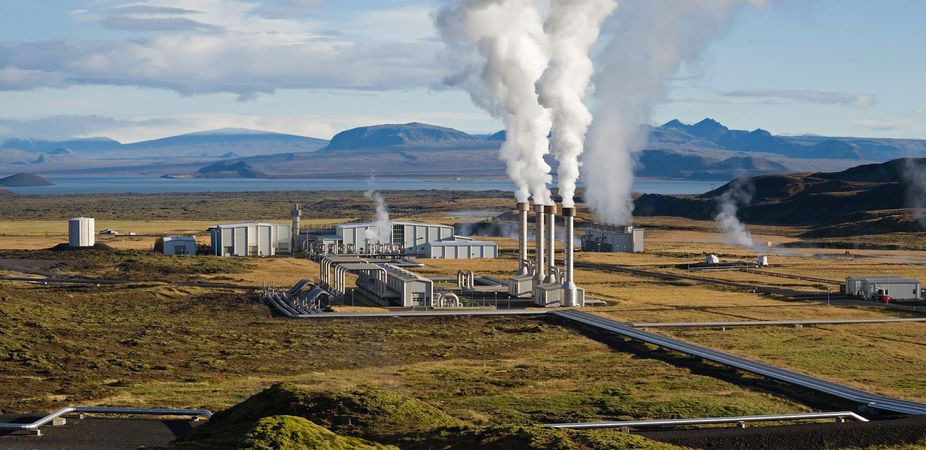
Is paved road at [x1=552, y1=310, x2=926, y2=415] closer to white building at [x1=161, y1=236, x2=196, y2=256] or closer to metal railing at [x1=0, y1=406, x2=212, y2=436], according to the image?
metal railing at [x1=0, y1=406, x2=212, y2=436]

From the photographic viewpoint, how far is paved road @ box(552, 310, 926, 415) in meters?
41.9

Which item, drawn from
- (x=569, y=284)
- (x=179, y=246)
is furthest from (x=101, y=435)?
(x=179, y=246)

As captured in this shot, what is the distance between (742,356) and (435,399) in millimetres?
18327

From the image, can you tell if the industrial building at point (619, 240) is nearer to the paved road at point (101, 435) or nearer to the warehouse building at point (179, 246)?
the warehouse building at point (179, 246)

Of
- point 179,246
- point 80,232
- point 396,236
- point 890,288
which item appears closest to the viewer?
point 890,288

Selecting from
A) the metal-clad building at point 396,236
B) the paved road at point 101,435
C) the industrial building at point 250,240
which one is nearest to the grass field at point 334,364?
the paved road at point 101,435

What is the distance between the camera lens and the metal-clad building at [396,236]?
124125 mm

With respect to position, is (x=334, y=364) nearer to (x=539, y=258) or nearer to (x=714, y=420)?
(x=714, y=420)

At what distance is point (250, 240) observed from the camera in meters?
121

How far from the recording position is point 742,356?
56.3 meters

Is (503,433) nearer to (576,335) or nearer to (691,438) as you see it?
(691,438)

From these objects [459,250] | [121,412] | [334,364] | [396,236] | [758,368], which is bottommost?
[334,364]

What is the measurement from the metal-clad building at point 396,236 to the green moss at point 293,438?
9318 cm

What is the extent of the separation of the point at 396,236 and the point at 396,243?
2.54 feet
